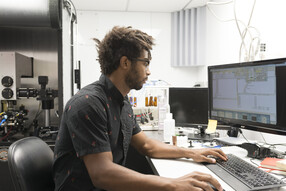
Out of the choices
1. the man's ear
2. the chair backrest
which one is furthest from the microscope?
the man's ear

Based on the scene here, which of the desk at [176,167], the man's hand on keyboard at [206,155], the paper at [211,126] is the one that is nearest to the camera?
the desk at [176,167]

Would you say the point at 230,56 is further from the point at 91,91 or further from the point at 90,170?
the point at 90,170

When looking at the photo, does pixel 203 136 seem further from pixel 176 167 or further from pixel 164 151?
pixel 176 167

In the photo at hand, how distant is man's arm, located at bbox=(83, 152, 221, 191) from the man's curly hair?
18.2 inches

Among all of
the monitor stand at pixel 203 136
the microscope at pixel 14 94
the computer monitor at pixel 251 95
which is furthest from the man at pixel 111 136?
the microscope at pixel 14 94

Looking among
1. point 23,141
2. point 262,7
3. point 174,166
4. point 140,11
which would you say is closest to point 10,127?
point 23,141

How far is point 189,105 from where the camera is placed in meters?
1.78

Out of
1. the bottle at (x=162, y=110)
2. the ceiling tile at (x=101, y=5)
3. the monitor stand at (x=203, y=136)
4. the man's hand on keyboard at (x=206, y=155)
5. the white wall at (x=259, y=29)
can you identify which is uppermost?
the ceiling tile at (x=101, y=5)

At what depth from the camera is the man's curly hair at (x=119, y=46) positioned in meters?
1.10

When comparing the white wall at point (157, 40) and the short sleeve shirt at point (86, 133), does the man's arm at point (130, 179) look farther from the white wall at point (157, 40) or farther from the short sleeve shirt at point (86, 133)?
the white wall at point (157, 40)

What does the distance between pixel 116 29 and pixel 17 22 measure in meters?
1.04

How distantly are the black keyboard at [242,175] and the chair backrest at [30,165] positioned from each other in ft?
2.33

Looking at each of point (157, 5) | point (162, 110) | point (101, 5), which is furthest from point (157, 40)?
point (162, 110)

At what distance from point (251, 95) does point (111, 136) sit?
31.3 inches
